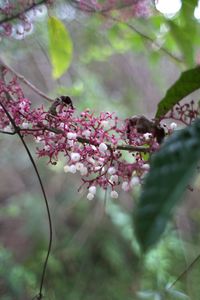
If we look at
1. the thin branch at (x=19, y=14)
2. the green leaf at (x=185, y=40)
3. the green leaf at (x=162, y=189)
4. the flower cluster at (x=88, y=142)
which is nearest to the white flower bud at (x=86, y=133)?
the flower cluster at (x=88, y=142)

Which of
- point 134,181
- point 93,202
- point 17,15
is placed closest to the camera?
point 134,181

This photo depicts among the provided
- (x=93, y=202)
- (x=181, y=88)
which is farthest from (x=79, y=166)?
(x=93, y=202)

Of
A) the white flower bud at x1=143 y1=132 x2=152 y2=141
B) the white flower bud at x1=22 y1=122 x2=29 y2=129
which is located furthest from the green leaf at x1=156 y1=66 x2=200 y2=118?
the white flower bud at x1=22 y1=122 x2=29 y2=129

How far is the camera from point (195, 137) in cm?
37

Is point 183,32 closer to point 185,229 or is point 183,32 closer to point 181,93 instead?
point 181,93

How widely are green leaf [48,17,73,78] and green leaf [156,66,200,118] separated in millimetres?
440

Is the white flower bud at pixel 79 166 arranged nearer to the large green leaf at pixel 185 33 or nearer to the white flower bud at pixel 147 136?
the white flower bud at pixel 147 136

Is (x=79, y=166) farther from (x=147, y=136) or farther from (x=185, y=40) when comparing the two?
(x=185, y=40)

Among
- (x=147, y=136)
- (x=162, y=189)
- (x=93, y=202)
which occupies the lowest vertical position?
(x=162, y=189)

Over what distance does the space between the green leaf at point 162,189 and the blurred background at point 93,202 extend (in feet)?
2.01

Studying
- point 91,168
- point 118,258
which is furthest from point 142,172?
point 118,258

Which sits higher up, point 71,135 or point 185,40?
point 185,40

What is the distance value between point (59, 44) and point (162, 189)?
2.26 ft

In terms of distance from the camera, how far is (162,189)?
12.9 inches
